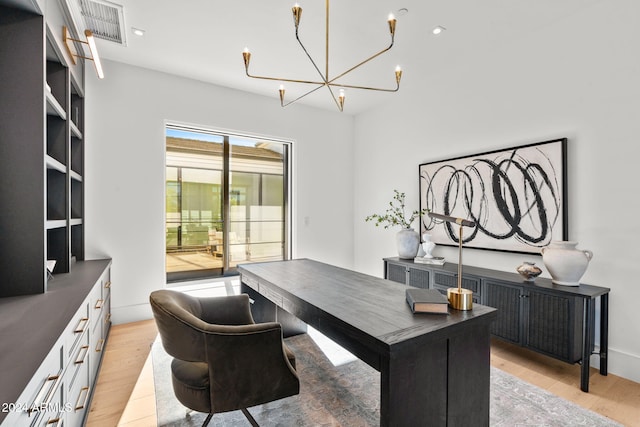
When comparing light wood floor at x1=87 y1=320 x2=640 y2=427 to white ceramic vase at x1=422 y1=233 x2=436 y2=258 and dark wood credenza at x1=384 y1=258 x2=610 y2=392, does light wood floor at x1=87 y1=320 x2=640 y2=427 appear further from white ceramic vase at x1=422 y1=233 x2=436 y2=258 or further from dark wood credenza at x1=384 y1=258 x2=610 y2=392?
white ceramic vase at x1=422 y1=233 x2=436 y2=258

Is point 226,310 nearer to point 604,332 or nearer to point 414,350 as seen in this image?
point 414,350

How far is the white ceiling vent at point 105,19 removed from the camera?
7.77ft

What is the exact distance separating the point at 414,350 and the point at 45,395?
4.41ft

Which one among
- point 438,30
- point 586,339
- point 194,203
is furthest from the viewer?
point 194,203

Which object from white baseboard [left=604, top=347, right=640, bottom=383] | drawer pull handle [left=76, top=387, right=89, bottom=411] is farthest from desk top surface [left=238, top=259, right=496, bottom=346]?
white baseboard [left=604, top=347, right=640, bottom=383]

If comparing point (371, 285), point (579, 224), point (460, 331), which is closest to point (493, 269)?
point (579, 224)

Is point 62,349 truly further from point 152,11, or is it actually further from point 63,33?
point 152,11

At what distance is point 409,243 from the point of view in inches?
142

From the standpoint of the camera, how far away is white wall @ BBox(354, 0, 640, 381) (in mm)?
2252

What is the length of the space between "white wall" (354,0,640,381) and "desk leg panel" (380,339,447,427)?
1950 mm

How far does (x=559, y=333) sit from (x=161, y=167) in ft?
13.2

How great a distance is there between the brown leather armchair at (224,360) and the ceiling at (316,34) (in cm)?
227

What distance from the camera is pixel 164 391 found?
2084 mm

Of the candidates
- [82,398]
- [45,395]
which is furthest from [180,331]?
[82,398]
